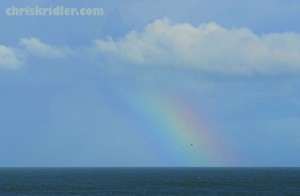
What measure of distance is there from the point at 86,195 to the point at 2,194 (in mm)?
21193

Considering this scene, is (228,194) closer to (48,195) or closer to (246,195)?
(246,195)

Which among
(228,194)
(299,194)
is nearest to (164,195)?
(228,194)

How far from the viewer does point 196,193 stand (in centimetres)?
12650

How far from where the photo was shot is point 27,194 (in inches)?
4872

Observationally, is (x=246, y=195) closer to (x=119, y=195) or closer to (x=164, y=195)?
(x=164, y=195)

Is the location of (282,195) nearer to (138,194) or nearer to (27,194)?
(138,194)

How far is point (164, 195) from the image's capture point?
119438 mm

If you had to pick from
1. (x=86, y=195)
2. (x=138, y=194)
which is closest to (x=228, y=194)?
(x=138, y=194)

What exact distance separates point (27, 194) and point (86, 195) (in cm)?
1535

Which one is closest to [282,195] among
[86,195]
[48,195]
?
[86,195]

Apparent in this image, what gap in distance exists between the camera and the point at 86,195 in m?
119

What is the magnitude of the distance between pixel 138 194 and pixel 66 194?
16.8 metres

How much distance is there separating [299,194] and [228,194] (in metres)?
16.9

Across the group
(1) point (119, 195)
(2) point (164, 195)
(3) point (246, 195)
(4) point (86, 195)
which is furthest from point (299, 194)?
(4) point (86, 195)
